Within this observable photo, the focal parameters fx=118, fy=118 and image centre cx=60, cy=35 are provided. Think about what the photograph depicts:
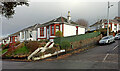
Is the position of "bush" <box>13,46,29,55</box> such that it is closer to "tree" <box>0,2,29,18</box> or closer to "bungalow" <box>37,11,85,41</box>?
"tree" <box>0,2,29,18</box>

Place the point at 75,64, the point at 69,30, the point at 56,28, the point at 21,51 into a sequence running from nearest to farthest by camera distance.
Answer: the point at 75,64
the point at 21,51
the point at 56,28
the point at 69,30

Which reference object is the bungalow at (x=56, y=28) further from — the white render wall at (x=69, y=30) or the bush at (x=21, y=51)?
the bush at (x=21, y=51)

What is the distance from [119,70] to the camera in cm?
790

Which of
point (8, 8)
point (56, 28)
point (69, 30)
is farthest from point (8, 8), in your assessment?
point (69, 30)

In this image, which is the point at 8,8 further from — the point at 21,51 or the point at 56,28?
the point at 56,28

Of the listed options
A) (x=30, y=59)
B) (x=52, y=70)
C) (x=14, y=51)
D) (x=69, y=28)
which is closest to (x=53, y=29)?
(x=69, y=28)

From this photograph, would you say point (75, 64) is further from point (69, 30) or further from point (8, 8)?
point (69, 30)

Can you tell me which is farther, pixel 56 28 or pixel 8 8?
pixel 56 28

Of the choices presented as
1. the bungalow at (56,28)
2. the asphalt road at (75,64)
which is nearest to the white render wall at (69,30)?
the bungalow at (56,28)

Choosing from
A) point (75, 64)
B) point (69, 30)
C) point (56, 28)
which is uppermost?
point (56, 28)

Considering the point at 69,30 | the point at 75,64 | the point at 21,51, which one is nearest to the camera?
the point at 75,64

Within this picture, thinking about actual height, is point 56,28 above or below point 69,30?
above

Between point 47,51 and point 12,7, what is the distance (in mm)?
7173

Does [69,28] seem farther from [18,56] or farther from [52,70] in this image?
[52,70]
